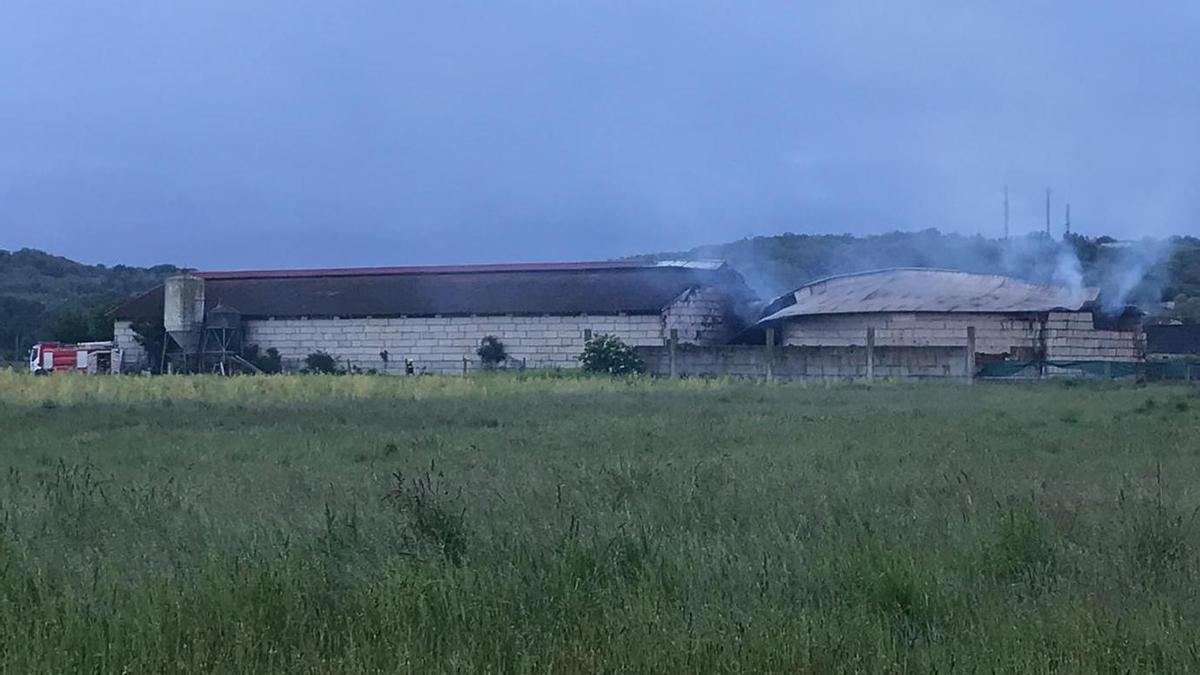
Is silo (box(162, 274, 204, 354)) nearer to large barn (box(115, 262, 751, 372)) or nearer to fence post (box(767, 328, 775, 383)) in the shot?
large barn (box(115, 262, 751, 372))

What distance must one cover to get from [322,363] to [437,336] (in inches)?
187

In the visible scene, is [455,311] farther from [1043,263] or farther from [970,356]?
[970,356]

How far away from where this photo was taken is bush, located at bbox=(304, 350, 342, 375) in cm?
5172

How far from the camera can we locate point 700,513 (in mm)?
8938

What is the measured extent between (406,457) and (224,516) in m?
5.26

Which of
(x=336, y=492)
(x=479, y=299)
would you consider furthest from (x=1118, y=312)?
(x=336, y=492)

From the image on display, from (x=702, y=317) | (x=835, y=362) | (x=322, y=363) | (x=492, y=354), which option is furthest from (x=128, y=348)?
(x=835, y=362)

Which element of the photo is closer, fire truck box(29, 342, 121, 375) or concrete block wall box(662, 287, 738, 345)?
concrete block wall box(662, 287, 738, 345)

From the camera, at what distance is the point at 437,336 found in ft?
168

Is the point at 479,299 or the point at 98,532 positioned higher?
the point at 479,299

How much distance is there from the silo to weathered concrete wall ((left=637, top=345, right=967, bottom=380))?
23411 millimetres

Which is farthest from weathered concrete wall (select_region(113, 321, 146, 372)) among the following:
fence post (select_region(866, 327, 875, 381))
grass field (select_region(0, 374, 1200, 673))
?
grass field (select_region(0, 374, 1200, 673))

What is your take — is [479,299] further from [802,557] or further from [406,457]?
[802,557]

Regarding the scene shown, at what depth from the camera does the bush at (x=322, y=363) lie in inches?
2036
